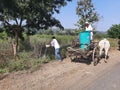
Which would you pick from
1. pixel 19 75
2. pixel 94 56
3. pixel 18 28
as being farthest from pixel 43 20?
pixel 19 75

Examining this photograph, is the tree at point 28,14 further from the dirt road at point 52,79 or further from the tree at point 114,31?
the tree at point 114,31

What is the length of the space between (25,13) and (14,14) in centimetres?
64

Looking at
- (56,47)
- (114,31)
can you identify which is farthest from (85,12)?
(56,47)

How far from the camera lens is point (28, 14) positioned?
621 inches

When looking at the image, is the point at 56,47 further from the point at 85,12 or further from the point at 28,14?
the point at 85,12

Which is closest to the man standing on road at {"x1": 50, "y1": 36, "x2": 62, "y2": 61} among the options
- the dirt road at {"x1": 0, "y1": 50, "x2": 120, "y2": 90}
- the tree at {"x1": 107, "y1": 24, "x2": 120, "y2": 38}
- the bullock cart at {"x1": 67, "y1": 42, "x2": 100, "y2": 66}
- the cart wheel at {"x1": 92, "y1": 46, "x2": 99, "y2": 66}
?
the bullock cart at {"x1": 67, "y1": 42, "x2": 100, "y2": 66}

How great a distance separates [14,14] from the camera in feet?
51.7

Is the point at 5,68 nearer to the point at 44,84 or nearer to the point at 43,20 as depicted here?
the point at 44,84

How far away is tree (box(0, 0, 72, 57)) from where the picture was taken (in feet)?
49.3

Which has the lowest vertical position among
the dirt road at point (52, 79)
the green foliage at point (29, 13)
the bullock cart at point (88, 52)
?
the dirt road at point (52, 79)

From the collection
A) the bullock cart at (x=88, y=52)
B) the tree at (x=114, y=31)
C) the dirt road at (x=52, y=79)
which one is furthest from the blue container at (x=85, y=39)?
the tree at (x=114, y=31)

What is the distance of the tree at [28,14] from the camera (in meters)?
15.0

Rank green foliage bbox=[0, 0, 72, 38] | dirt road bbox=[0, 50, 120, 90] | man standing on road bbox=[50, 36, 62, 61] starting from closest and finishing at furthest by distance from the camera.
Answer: dirt road bbox=[0, 50, 120, 90] → green foliage bbox=[0, 0, 72, 38] → man standing on road bbox=[50, 36, 62, 61]

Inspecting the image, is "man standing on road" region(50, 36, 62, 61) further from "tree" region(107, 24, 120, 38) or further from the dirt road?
"tree" region(107, 24, 120, 38)
